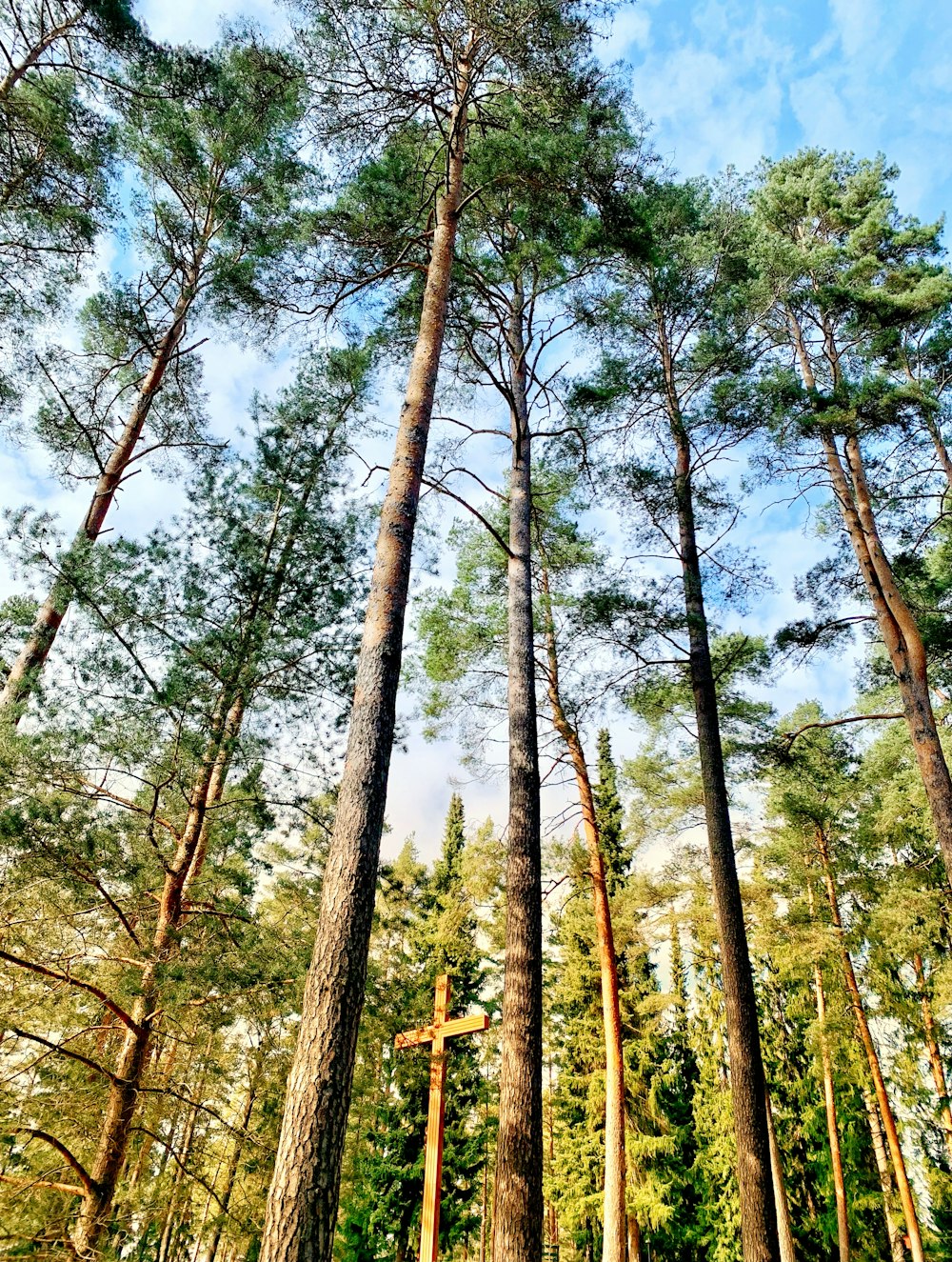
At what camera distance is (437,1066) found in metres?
6.33

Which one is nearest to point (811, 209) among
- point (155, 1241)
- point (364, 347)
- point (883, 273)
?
point (883, 273)

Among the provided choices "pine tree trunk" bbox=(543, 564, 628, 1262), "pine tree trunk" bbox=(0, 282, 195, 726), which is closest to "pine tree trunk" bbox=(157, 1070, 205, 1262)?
"pine tree trunk" bbox=(0, 282, 195, 726)

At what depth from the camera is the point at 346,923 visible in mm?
2850

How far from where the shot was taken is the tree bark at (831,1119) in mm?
12820

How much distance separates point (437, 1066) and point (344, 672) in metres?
3.94

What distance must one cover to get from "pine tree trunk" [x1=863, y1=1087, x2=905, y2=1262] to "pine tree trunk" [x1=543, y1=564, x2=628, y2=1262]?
802cm

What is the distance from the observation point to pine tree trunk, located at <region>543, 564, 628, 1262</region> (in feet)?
26.5

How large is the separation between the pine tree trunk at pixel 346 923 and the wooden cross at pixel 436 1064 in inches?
139

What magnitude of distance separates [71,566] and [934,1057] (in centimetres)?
1631

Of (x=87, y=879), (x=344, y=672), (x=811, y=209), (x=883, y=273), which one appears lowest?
(x=87, y=879)

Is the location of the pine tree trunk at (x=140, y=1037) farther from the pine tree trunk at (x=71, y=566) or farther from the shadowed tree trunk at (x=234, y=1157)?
the pine tree trunk at (x=71, y=566)

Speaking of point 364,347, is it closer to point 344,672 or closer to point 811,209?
point 344,672

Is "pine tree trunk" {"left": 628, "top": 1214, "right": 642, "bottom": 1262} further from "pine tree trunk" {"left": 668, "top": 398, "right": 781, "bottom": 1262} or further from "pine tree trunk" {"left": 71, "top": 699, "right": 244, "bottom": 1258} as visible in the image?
"pine tree trunk" {"left": 71, "top": 699, "right": 244, "bottom": 1258}

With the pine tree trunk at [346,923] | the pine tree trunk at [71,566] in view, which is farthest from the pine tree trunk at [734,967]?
the pine tree trunk at [71,566]
